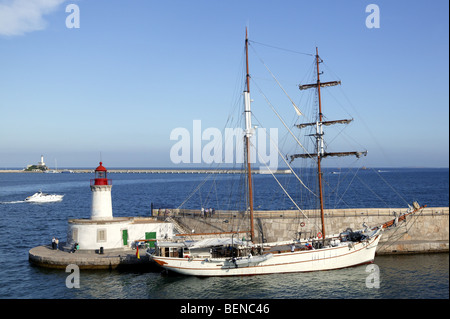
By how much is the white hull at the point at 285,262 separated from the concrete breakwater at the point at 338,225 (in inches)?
184

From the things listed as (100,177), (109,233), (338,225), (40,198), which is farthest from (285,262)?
(40,198)

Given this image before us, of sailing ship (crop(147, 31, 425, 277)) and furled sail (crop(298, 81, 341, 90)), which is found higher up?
furled sail (crop(298, 81, 341, 90))

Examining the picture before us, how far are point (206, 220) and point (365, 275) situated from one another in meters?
16.0

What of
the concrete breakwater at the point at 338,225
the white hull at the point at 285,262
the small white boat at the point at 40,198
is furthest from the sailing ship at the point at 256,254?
the small white boat at the point at 40,198

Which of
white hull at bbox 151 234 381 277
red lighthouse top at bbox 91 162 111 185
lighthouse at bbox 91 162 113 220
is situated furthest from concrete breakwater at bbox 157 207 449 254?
red lighthouse top at bbox 91 162 111 185

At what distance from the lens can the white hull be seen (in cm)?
3034

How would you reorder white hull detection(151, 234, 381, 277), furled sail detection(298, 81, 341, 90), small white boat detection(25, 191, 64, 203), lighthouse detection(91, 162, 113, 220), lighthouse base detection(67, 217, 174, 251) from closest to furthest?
white hull detection(151, 234, 381, 277) < lighthouse base detection(67, 217, 174, 251) < lighthouse detection(91, 162, 113, 220) < furled sail detection(298, 81, 341, 90) < small white boat detection(25, 191, 64, 203)

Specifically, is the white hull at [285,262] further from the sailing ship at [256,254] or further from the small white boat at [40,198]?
the small white boat at [40,198]

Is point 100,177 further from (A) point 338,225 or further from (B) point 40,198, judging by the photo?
(B) point 40,198

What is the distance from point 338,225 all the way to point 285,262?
10100 millimetres

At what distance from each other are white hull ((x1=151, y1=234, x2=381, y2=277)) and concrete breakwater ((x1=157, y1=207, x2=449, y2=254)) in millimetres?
4666

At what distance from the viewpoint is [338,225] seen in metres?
38.7

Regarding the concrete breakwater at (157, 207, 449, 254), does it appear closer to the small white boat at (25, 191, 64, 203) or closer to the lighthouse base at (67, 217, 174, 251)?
the lighthouse base at (67, 217, 174, 251)
